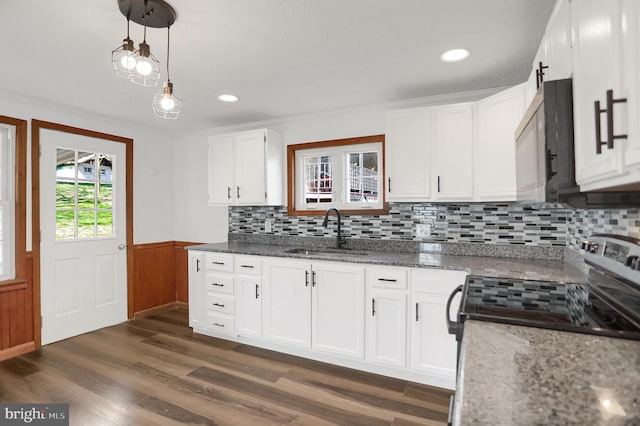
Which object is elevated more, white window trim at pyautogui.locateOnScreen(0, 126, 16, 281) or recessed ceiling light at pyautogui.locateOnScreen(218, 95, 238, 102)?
recessed ceiling light at pyautogui.locateOnScreen(218, 95, 238, 102)

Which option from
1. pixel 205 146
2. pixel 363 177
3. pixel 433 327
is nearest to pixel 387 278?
pixel 433 327

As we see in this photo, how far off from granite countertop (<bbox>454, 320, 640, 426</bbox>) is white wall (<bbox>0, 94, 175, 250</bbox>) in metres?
3.93

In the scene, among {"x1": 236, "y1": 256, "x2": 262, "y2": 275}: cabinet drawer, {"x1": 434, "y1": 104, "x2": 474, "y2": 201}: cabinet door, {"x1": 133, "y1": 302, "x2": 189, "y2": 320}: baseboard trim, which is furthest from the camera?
{"x1": 133, "y1": 302, "x2": 189, "y2": 320}: baseboard trim

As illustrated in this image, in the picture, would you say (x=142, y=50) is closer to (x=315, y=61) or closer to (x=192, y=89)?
(x=315, y=61)

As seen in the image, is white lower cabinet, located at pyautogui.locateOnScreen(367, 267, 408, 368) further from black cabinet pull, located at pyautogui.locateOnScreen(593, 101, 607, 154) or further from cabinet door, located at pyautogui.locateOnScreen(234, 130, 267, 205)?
black cabinet pull, located at pyautogui.locateOnScreen(593, 101, 607, 154)

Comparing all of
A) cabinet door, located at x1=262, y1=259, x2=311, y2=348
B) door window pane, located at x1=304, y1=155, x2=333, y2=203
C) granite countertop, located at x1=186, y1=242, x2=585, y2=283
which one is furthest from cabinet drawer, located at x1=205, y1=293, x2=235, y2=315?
door window pane, located at x1=304, y1=155, x2=333, y2=203

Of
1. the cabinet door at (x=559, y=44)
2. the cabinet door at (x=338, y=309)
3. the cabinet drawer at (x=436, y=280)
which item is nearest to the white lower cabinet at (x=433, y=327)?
the cabinet drawer at (x=436, y=280)

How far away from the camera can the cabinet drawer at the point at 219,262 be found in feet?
10.5

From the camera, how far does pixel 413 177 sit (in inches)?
108

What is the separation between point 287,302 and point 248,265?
507 millimetres

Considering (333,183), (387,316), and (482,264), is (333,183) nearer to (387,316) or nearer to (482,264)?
(387,316)

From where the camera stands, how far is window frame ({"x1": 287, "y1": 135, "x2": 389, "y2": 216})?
3.23 meters

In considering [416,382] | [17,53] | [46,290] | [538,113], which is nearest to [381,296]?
[416,382]

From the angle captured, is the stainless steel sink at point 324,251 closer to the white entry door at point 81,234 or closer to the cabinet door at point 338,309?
the cabinet door at point 338,309
